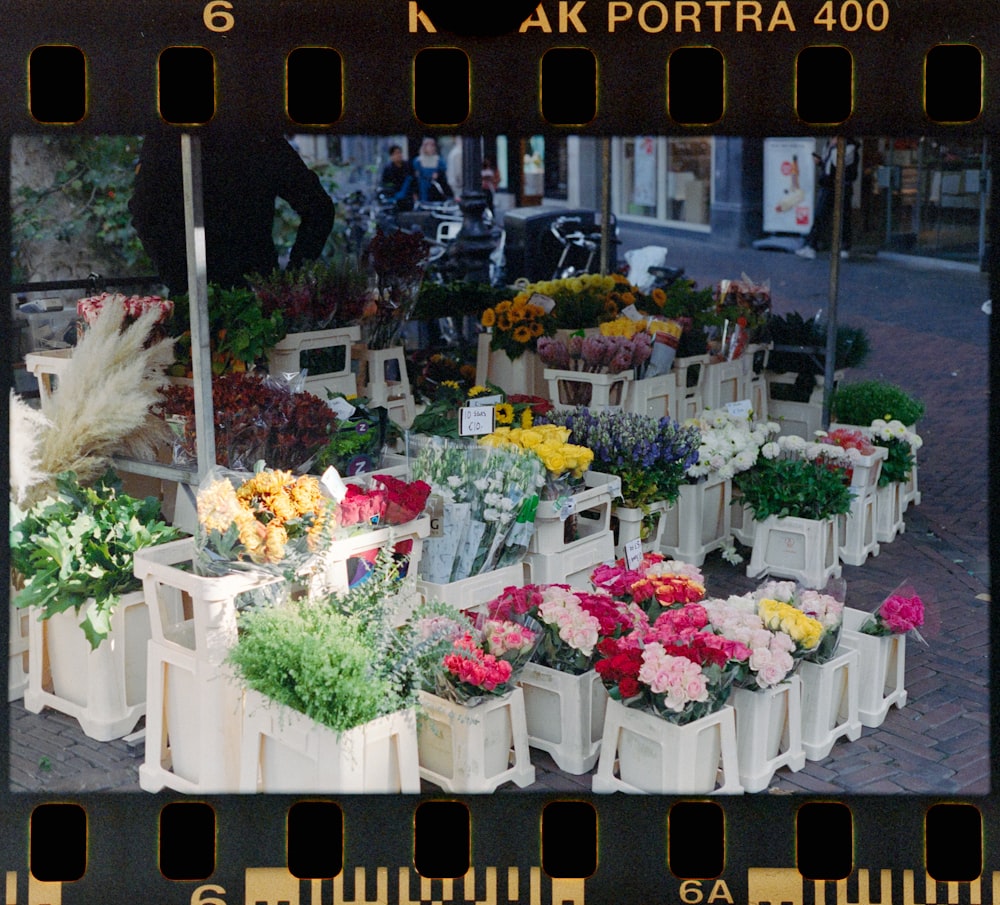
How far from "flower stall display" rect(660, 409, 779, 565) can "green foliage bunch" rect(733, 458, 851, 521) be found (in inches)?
4.5

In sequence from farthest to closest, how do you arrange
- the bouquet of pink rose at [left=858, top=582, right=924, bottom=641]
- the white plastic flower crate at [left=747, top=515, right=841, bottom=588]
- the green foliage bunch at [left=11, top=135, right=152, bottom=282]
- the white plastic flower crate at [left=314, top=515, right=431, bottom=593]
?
the green foliage bunch at [left=11, top=135, right=152, bottom=282] < the white plastic flower crate at [left=747, top=515, right=841, bottom=588] < the bouquet of pink rose at [left=858, top=582, right=924, bottom=641] < the white plastic flower crate at [left=314, top=515, right=431, bottom=593]

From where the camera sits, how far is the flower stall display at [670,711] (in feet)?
11.6

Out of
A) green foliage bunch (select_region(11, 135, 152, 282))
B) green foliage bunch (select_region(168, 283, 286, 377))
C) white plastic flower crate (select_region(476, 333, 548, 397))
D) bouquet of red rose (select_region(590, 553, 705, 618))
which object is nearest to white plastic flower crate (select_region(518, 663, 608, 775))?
bouquet of red rose (select_region(590, 553, 705, 618))

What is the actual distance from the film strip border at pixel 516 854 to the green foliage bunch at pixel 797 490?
87.8 inches

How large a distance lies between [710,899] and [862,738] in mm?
1143

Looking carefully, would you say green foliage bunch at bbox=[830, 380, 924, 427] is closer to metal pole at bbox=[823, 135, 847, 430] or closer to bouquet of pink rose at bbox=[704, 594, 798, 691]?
metal pole at bbox=[823, 135, 847, 430]

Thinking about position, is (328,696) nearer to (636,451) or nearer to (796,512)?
(636,451)

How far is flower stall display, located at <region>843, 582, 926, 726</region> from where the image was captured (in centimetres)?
421

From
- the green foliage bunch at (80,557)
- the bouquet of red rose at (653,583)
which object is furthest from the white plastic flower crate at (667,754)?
the green foliage bunch at (80,557)

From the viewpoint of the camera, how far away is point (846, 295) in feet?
40.6

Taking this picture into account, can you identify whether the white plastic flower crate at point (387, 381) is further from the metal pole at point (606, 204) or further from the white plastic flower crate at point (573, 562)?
the metal pole at point (606, 204)

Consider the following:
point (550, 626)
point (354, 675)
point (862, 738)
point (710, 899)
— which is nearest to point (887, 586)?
point (862, 738)

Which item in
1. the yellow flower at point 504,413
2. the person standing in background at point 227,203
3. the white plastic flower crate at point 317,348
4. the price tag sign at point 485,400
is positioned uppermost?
the person standing in background at point 227,203

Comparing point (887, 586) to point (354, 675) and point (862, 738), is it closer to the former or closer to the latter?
point (862, 738)
